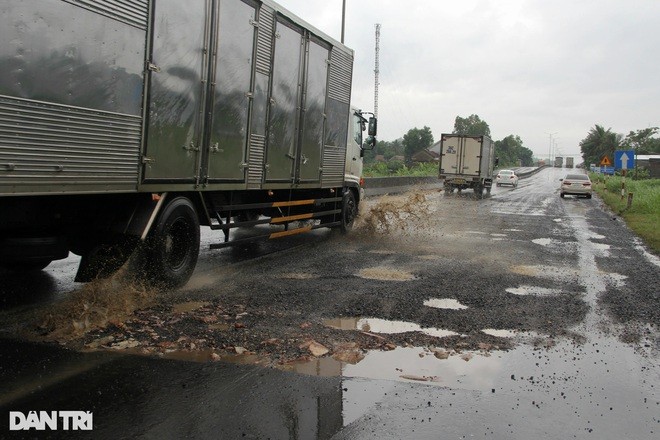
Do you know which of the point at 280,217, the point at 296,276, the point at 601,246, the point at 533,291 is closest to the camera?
the point at 533,291

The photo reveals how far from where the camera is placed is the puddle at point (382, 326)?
5.57 metres

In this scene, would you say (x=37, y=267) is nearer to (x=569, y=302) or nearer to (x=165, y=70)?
(x=165, y=70)

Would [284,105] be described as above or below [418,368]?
above

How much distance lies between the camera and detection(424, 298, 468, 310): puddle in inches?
258

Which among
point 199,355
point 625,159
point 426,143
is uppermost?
point 426,143

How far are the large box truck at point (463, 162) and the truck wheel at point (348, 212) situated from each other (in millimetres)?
22504

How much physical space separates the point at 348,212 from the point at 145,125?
744 cm

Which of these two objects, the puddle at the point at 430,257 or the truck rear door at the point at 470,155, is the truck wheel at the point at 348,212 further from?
the truck rear door at the point at 470,155

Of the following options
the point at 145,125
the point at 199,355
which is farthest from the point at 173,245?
the point at 199,355

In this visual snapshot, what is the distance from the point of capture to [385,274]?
8.41 metres

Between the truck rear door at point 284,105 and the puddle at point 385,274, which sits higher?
the truck rear door at point 284,105

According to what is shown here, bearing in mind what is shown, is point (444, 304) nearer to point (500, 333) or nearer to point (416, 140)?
point (500, 333)

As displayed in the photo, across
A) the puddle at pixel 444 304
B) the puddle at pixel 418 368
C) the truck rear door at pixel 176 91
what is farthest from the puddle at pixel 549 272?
the truck rear door at pixel 176 91

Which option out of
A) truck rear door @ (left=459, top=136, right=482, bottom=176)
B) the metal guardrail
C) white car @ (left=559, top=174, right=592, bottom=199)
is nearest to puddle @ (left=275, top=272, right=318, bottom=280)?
the metal guardrail
